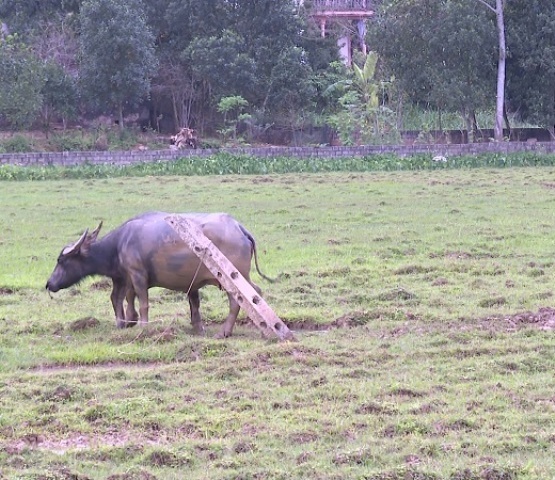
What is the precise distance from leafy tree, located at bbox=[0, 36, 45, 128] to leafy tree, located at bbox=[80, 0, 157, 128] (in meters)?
1.51

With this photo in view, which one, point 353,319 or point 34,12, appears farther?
point 34,12

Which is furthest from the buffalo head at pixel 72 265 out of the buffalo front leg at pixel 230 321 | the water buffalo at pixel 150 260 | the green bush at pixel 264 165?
the green bush at pixel 264 165

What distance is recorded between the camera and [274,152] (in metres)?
26.9

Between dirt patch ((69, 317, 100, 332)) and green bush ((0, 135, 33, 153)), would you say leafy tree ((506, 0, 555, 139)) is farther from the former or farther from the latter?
dirt patch ((69, 317, 100, 332))

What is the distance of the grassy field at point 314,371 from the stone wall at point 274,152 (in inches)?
475

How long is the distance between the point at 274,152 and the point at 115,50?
625 cm

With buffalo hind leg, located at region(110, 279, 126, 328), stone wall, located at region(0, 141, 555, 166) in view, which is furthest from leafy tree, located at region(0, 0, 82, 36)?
buffalo hind leg, located at region(110, 279, 126, 328)

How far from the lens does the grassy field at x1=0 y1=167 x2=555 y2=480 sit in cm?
519

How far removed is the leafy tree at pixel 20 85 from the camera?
29.3 meters

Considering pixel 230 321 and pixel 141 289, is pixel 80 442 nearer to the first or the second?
pixel 230 321

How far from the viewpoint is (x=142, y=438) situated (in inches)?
218

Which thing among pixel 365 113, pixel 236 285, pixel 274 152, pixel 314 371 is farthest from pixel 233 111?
pixel 314 371

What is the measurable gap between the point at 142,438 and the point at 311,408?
1.01 metres

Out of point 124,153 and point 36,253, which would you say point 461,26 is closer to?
point 124,153
